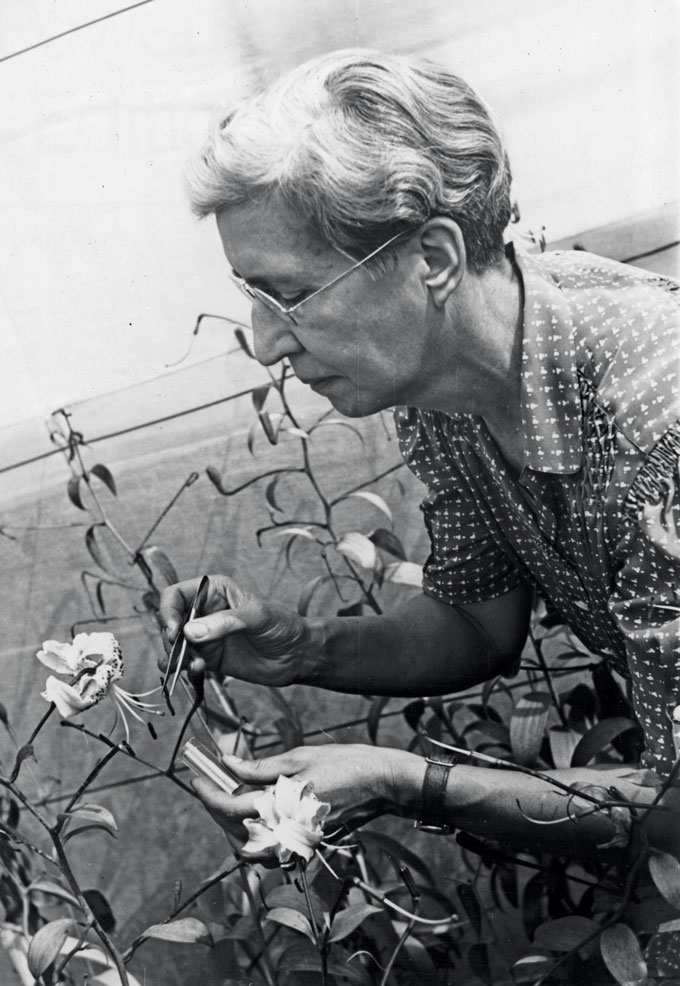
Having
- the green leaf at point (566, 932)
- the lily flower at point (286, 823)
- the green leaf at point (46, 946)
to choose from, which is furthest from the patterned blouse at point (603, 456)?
the green leaf at point (46, 946)

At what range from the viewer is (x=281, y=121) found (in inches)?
34.1

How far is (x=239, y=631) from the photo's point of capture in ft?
3.42

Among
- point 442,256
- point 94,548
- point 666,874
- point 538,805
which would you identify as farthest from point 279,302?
point 666,874

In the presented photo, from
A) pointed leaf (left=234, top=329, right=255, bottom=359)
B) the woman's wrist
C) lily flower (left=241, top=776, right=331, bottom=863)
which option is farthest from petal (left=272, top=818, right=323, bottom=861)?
pointed leaf (left=234, top=329, right=255, bottom=359)

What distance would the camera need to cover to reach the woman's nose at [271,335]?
0.95m

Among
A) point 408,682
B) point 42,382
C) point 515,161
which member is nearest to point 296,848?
point 408,682

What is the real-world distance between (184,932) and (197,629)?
0.33 m

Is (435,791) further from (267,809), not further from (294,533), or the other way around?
(294,533)

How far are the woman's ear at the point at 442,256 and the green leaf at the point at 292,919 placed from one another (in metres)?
0.62

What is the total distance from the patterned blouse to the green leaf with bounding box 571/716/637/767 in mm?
66

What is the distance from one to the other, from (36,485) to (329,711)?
40 cm

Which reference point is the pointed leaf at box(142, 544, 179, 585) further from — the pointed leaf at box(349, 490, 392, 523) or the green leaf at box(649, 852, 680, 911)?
the green leaf at box(649, 852, 680, 911)

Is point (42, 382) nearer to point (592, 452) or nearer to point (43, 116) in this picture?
point (43, 116)

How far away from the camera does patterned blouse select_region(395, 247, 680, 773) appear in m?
0.88
